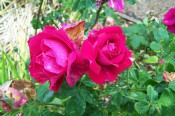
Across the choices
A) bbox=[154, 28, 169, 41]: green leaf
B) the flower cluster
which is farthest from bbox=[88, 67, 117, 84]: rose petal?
bbox=[154, 28, 169, 41]: green leaf

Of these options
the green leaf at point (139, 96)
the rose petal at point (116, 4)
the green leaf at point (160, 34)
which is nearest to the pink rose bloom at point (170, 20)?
the rose petal at point (116, 4)

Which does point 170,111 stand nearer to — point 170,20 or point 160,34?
point 170,20

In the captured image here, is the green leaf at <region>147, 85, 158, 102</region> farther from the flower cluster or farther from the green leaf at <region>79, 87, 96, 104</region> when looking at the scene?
the flower cluster

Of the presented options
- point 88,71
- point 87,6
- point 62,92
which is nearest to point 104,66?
point 88,71

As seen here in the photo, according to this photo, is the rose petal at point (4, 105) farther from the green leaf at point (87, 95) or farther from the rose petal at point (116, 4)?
the rose petal at point (116, 4)

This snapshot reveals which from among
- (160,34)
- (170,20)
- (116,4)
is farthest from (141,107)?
(160,34)

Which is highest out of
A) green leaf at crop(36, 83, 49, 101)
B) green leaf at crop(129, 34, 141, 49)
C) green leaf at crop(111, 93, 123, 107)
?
green leaf at crop(36, 83, 49, 101)
